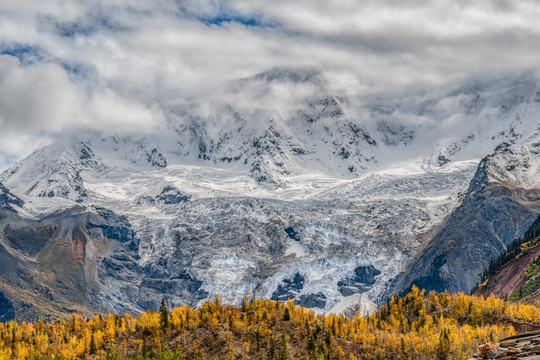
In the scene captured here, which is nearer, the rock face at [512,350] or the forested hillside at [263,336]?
the rock face at [512,350]

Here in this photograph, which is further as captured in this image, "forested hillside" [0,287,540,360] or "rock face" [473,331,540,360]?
"forested hillside" [0,287,540,360]

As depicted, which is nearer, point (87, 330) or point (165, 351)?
point (165, 351)

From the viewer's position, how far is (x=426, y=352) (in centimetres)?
16488

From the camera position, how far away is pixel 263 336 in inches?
6590

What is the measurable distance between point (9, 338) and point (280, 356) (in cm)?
5946

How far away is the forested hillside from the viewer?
164m

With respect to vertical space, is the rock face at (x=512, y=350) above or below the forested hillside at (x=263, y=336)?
below

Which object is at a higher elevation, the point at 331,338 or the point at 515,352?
the point at 331,338

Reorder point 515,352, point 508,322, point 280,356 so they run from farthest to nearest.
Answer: point 508,322, point 280,356, point 515,352

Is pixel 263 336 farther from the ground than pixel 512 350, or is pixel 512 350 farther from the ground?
pixel 263 336

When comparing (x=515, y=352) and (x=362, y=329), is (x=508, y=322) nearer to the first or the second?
(x=362, y=329)

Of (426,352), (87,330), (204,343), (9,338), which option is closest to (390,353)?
(426,352)

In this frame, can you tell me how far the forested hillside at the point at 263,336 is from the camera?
538 feet

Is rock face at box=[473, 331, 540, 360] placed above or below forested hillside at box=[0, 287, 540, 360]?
below
